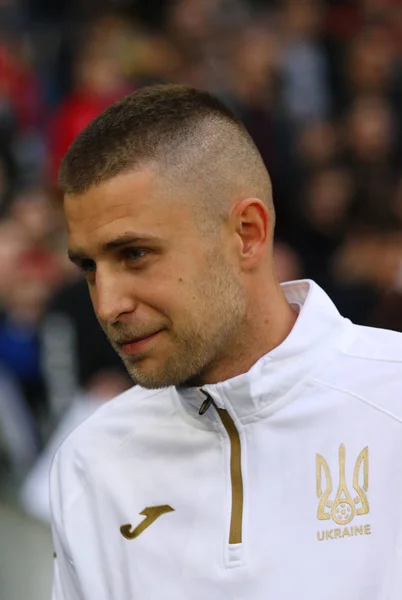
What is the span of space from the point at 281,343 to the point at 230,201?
36 cm

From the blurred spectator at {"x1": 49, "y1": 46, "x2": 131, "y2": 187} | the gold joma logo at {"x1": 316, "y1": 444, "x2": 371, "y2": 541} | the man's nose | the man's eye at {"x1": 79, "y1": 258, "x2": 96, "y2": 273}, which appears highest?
the blurred spectator at {"x1": 49, "y1": 46, "x2": 131, "y2": 187}

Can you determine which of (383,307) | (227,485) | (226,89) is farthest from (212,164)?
(226,89)

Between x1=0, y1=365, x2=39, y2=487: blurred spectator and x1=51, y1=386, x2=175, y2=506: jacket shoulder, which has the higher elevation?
x1=51, y1=386, x2=175, y2=506: jacket shoulder

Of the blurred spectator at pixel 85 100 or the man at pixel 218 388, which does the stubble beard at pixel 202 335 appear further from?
the blurred spectator at pixel 85 100

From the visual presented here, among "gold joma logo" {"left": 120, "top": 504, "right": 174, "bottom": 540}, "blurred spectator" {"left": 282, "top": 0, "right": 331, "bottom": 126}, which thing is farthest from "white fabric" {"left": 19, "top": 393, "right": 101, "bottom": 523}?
"blurred spectator" {"left": 282, "top": 0, "right": 331, "bottom": 126}

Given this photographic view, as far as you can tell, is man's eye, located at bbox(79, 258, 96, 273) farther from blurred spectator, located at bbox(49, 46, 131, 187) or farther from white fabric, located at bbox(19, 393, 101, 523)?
blurred spectator, located at bbox(49, 46, 131, 187)

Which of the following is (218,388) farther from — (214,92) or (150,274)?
(214,92)

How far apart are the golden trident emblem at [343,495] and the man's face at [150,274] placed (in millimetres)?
391

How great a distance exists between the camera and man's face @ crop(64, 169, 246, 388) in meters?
2.72

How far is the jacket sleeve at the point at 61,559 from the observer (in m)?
3.00

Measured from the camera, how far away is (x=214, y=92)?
29.1 ft

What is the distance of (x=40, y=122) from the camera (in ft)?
30.5

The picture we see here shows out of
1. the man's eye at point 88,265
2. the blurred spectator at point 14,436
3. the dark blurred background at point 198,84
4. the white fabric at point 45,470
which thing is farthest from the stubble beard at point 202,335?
the blurred spectator at point 14,436

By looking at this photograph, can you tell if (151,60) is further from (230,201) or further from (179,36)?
(230,201)
